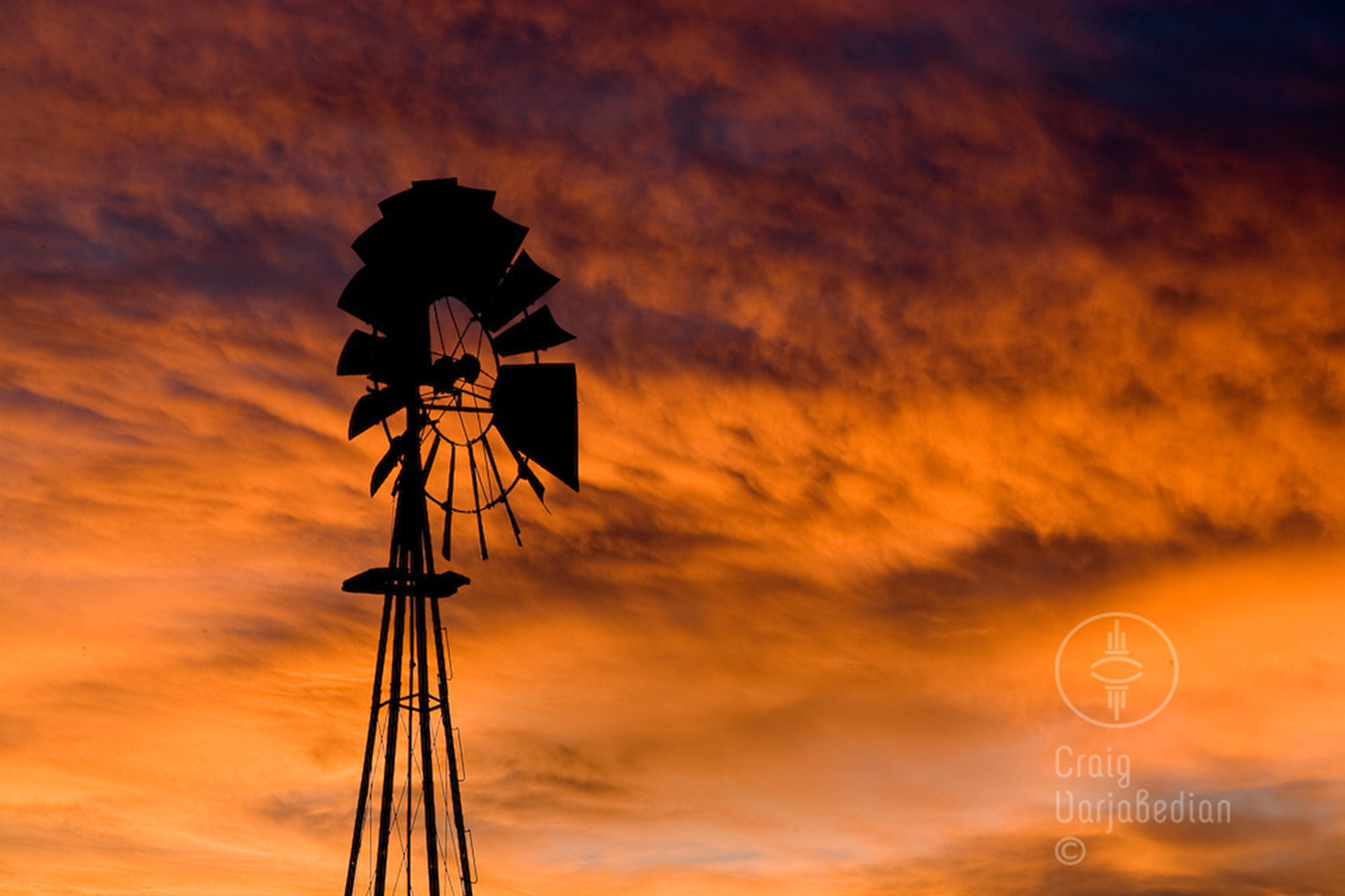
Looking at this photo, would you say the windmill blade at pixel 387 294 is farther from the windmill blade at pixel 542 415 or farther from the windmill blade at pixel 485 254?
the windmill blade at pixel 542 415

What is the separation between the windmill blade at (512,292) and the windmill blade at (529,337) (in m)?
0.21

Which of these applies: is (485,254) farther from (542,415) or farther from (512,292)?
(542,415)

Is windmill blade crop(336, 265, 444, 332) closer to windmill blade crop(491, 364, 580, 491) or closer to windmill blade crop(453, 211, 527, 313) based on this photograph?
windmill blade crop(453, 211, 527, 313)

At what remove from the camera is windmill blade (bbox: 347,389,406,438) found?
59.8 ft

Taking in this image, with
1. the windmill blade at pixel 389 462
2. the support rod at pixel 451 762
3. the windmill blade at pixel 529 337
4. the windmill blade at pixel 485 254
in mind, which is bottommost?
the support rod at pixel 451 762

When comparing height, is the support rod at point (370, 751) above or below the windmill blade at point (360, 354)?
below

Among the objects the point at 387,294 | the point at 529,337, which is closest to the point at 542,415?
the point at 529,337

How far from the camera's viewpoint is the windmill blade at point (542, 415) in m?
18.8

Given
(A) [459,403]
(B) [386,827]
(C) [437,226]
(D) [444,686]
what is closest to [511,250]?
(C) [437,226]

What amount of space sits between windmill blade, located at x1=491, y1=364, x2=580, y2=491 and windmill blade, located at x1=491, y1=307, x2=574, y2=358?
0.25 m

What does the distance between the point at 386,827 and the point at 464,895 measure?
136 cm

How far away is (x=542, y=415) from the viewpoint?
62.2 ft

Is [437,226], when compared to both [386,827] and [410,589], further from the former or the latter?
[386,827]

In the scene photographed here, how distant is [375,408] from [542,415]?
2359mm
